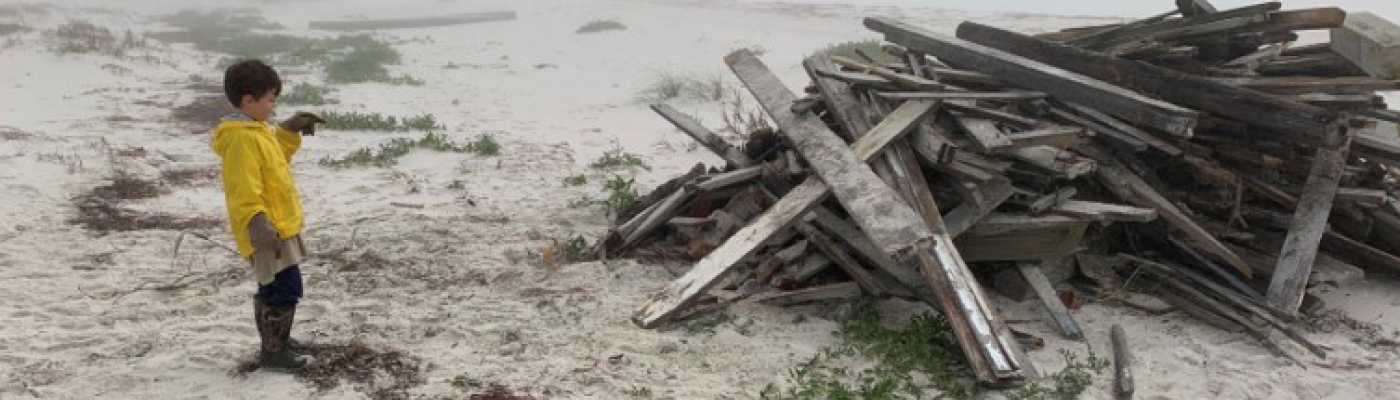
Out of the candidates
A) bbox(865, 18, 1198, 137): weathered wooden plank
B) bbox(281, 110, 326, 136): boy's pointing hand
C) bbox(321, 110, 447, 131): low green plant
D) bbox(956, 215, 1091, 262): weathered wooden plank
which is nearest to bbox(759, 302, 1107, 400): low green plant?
bbox(956, 215, 1091, 262): weathered wooden plank

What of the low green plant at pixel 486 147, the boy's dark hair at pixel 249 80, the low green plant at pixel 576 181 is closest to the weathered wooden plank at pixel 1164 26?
the low green plant at pixel 576 181

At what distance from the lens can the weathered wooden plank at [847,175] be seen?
15.8 ft

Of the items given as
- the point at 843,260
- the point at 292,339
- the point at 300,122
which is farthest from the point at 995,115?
the point at 292,339

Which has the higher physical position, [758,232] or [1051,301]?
[758,232]

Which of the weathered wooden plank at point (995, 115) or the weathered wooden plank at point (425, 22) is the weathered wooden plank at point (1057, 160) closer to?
the weathered wooden plank at point (995, 115)

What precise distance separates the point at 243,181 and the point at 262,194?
0.37 ft

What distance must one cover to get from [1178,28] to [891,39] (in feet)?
6.82

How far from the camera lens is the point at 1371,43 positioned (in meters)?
5.50

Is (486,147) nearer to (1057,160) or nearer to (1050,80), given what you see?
(1050,80)

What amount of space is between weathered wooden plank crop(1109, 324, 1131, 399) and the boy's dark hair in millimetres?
4344

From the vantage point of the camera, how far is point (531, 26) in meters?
32.0

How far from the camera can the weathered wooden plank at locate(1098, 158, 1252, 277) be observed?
5.39m

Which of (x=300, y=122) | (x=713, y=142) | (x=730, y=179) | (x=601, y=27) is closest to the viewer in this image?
(x=300, y=122)

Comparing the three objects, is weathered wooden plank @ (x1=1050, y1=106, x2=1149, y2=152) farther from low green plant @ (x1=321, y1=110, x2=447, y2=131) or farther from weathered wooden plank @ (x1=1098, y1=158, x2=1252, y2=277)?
low green plant @ (x1=321, y1=110, x2=447, y2=131)
